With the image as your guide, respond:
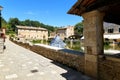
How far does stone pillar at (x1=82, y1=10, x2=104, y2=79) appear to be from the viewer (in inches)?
175

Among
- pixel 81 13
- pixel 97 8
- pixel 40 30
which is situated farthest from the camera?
pixel 40 30

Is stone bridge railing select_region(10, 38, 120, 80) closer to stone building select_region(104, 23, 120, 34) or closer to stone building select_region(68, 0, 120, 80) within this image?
stone building select_region(68, 0, 120, 80)

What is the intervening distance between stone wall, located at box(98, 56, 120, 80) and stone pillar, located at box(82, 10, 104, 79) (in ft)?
0.63

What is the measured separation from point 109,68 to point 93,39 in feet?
3.41

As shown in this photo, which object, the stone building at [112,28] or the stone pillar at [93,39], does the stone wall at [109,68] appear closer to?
the stone pillar at [93,39]

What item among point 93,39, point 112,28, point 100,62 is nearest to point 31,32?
point 112,28

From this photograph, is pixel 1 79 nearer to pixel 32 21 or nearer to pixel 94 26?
pixel 94 26

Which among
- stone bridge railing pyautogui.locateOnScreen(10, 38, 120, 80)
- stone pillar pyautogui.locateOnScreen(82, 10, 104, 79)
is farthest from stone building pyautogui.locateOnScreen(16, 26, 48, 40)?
stone pillar pyautogui.locateOnScreen(82, 10, 104, 79)

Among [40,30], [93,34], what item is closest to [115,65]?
[93,34]

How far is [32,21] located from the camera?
102m

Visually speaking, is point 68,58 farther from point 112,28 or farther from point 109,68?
point 112,28

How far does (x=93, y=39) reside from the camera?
4551 millimetres

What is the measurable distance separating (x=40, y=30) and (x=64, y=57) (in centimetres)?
6793

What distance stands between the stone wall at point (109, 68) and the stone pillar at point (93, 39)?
7.5 inches
